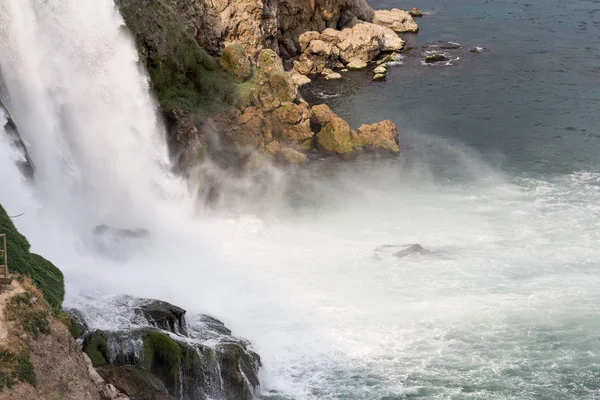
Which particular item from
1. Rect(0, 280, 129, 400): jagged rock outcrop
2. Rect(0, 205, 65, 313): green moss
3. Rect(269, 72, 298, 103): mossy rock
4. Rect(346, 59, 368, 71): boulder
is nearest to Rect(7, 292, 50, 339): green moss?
Rect(0, 280, 129, 400): jagged rock outcrop

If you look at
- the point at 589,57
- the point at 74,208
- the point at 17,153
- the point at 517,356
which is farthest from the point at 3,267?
the point at 589,57

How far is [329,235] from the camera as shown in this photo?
141ft

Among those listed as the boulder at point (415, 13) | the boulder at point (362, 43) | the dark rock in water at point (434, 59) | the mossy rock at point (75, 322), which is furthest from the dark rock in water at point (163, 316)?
the boulder at point (415, 13)

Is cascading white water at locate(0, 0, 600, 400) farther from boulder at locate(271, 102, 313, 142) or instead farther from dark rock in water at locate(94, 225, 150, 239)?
boulder at locate(271, 102, 313, 142)

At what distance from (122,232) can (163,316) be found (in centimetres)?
1130

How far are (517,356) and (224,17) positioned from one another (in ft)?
125

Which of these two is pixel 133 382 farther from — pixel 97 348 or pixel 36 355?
pixel 36 355

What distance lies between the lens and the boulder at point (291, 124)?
55.4 meters

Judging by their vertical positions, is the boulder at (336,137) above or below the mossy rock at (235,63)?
below

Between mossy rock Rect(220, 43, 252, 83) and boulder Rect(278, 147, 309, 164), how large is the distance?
647 centimetres

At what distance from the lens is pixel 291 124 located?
55.6 m

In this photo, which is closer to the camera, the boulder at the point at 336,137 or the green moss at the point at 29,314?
the green moss at the point at 29,314

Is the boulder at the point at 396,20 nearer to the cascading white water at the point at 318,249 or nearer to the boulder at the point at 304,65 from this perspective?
the boulder at the point at 304,65

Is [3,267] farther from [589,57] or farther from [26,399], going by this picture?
[589,57]
